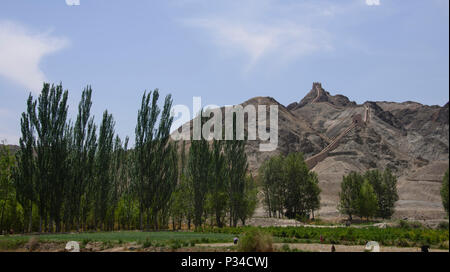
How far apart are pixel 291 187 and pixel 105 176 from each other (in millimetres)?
25618

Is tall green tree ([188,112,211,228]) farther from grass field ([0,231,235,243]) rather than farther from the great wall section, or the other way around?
the great wall section

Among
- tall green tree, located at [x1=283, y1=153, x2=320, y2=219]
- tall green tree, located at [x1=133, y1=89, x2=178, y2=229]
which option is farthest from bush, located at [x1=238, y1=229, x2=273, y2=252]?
tall green tree, located at [x1=283, y1=153, x2=320, y2=219]

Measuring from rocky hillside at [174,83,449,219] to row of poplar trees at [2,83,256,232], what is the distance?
90.6ft

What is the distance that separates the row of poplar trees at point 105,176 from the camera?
28.8m

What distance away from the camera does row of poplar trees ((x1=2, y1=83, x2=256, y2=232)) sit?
94.4ft

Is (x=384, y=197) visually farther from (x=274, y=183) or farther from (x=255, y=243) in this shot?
(x=255, y=243)

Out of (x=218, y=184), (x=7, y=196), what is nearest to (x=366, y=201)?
(x=218, y=184)

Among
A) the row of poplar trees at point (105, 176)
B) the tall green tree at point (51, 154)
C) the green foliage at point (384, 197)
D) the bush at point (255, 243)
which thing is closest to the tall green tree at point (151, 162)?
the row of poplar trees at point (105, 176)

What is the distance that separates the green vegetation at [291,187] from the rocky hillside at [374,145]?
374 inches
